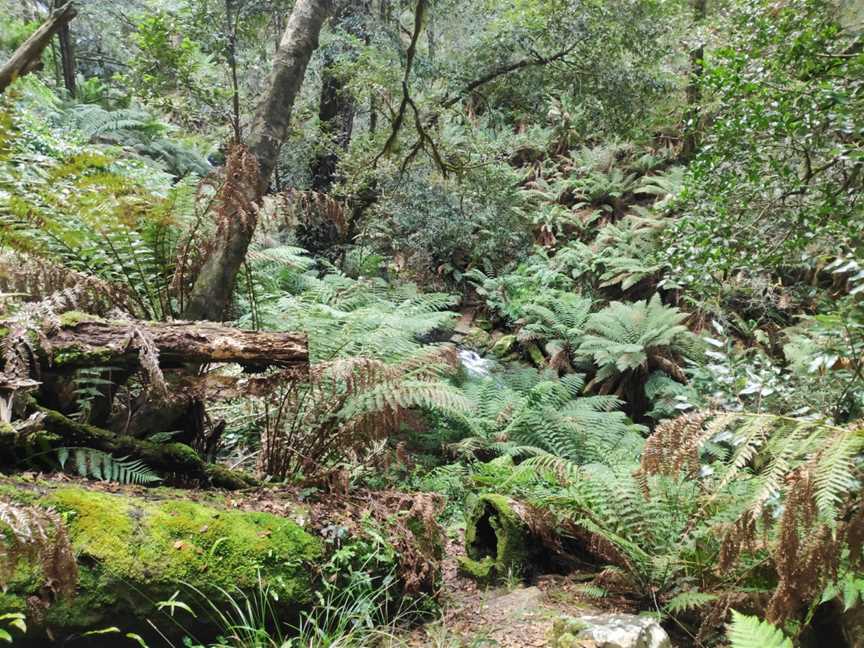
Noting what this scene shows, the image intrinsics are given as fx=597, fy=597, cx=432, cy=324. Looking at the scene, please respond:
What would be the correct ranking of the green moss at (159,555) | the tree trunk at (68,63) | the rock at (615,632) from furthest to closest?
the tree trunk at (68,63)
the rock at (615,632)
the green moss at (159,555)

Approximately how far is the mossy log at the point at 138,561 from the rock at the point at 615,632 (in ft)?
3.51

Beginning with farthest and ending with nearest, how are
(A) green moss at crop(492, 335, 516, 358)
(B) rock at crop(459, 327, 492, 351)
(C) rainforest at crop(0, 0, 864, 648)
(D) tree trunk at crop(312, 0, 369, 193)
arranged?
(B) rock at crop(459, 327, 492, 351)
(A) green moss at crop(492, 335, 516, 358)
(D) tree trunk at crop(312, 0, 369, 193)
(C) rainforest at crop(0, 0, 864, 648)

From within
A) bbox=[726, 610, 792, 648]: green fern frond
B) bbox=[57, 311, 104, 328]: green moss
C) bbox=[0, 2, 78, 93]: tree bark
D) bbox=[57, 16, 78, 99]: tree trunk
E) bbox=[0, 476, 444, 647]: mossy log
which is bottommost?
bbox=[0, 476, 444, 647]: mossy log

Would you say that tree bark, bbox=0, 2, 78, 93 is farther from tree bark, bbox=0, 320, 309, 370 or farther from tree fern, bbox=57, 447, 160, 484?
tree fern, bbox=57, 447, 160, 484

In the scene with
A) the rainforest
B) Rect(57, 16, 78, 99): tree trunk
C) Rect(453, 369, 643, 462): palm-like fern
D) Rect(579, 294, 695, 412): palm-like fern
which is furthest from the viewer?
Rect(57, 16, 78, 99): tree trunk

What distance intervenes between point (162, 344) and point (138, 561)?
931 mm

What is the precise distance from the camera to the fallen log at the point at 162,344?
2.46 meters

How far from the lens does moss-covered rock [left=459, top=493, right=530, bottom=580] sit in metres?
3.26

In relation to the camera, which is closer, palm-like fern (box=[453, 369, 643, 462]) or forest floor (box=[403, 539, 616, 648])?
forest floor (box=[403, 539, 616, 648])

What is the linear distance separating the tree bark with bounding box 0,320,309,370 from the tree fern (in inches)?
14.5

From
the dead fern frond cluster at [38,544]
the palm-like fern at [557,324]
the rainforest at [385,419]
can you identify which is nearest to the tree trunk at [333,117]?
the rainforest at [385,419]

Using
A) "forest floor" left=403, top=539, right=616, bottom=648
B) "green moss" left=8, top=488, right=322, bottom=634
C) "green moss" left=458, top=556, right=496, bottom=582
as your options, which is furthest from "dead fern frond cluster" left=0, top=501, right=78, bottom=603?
"green moss" left=458, top=556, right=496, bottom=582

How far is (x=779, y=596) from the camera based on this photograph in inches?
78.0

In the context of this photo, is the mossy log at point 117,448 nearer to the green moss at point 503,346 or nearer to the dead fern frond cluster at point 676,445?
the dead fern frond cluster at point 676,445
